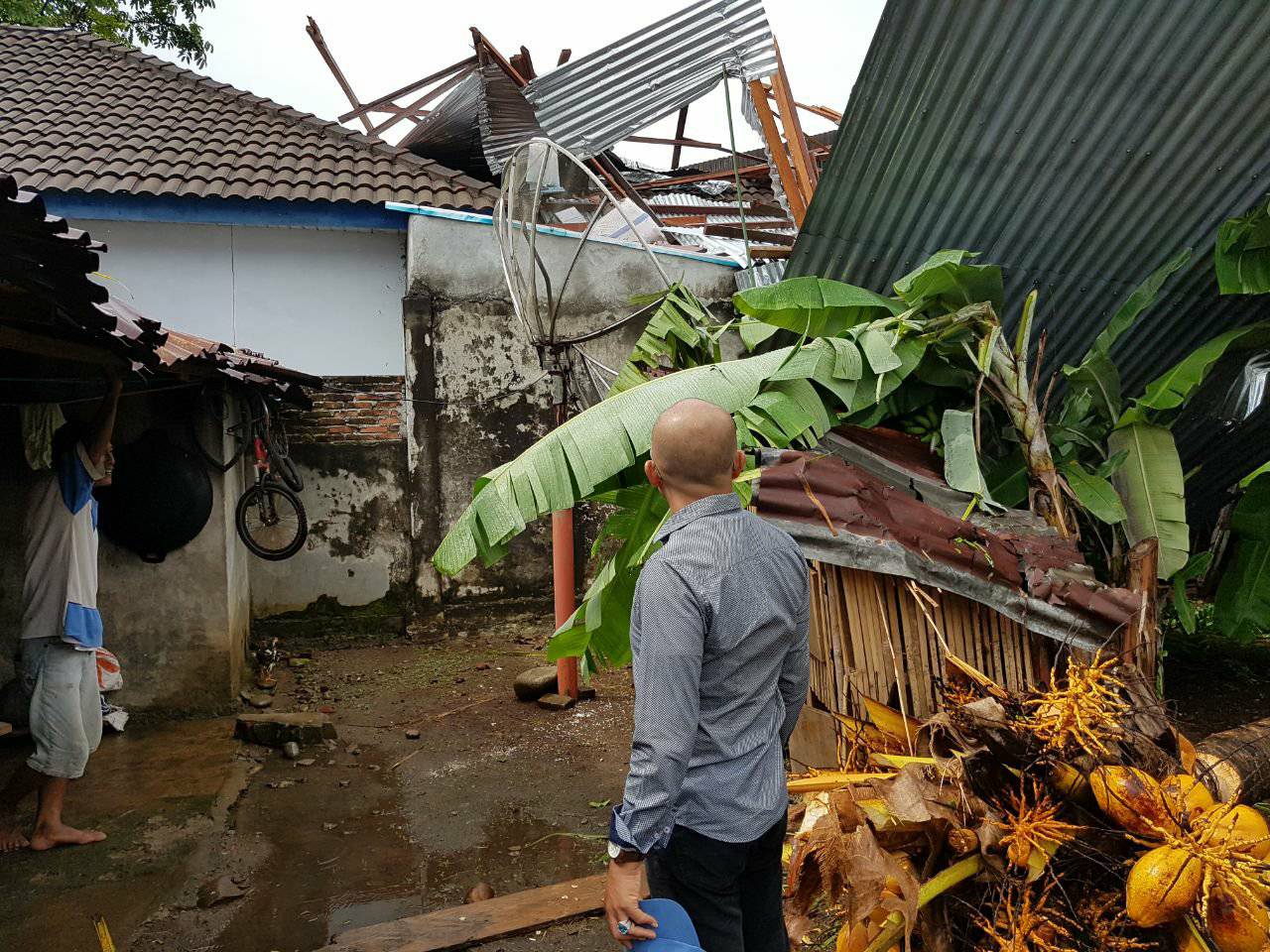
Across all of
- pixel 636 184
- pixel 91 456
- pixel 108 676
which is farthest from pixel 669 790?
pixel 636 184

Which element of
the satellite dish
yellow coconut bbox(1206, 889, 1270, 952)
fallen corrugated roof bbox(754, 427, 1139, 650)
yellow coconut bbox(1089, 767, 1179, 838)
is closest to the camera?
yellow coconut bbox(1206, 889, 1270, 952)

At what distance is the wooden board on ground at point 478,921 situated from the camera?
143 inches

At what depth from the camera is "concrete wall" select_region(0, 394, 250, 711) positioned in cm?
622

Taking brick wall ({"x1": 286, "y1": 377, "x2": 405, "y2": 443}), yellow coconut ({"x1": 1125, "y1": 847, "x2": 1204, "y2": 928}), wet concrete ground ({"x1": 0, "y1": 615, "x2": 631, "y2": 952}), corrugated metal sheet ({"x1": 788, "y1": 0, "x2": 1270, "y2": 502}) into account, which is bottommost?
wet concrete ground ({"x1": 0, "y1": 615, "x2": 631, "y2": 952})

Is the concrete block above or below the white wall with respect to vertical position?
below

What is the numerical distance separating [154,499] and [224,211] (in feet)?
13.7

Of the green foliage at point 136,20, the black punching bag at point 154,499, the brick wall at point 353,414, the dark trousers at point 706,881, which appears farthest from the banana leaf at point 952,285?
the green foliage at point 136,20

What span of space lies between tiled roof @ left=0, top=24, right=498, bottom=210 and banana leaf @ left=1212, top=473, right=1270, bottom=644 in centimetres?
747

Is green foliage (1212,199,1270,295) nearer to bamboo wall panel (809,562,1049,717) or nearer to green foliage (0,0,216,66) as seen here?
bamboo wall panel (809,562,1049,717)

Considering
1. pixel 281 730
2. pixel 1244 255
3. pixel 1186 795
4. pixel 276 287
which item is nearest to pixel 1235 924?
pixel 1186 795

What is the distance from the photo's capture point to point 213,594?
253 inches

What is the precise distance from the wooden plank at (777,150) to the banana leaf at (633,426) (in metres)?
2.09

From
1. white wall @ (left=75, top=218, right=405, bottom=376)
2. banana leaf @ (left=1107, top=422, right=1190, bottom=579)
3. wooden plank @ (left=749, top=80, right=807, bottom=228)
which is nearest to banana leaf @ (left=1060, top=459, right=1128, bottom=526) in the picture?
banana leaf @ (left=1107, top=422, right=1190, bottom=579)

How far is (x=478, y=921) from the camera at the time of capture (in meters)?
3.81
